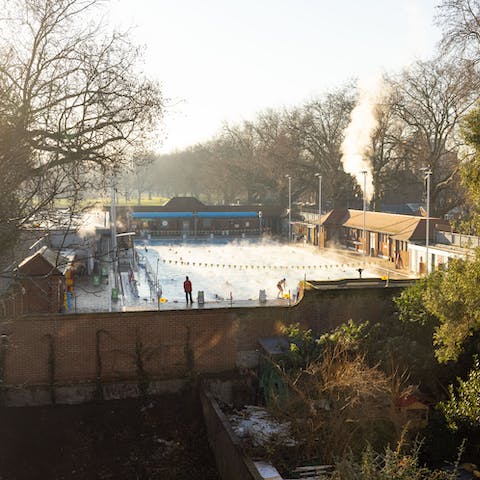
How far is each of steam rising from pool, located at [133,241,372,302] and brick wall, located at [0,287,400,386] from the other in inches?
251

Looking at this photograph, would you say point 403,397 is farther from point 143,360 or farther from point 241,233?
point 241,233

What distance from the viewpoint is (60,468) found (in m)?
14.4

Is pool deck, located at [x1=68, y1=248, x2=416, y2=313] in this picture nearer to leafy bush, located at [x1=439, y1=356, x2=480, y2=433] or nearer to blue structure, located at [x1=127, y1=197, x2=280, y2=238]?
leafy bush, located at [x1=439, y1=356, x2=480, y2=433]

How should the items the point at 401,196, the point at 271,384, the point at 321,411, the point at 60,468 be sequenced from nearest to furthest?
the point at 321,411
the point at 60,468
the point at 271,384
the point at 401,196

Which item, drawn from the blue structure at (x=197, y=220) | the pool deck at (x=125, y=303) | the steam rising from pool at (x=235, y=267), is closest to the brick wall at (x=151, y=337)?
the pool deck at (x=125, y=303)

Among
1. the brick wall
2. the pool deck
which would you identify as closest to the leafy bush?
the brick wall

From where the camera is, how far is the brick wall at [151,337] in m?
17.3

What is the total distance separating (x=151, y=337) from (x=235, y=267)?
20544 millimetres

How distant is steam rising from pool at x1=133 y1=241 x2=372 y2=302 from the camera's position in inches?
1182

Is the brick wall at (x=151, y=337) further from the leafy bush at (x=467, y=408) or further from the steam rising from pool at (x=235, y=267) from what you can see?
the steam rising from pool at (x=235, y=267)

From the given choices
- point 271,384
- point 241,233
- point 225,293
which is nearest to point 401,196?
point 241,233

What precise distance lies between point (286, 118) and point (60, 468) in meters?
56.2

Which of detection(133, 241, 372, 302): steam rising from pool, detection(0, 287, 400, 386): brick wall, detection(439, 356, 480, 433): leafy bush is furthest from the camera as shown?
detection(133, 241, 372, 302): steam rising from pool

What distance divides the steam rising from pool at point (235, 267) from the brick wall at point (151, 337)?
6.38m
